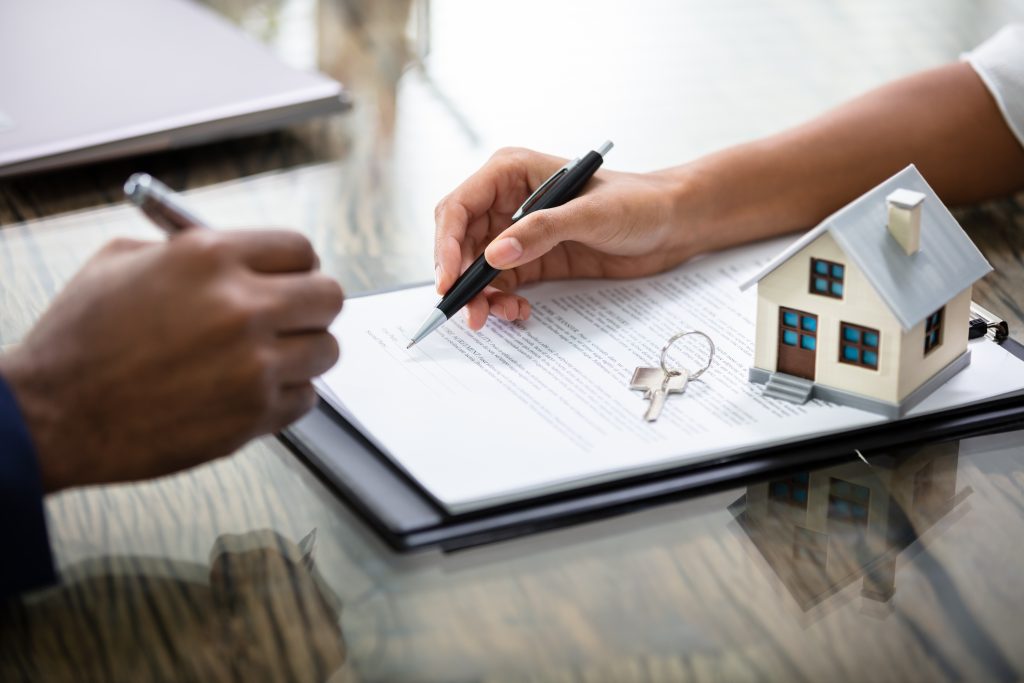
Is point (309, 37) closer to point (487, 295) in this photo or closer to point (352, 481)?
point (487, 295)

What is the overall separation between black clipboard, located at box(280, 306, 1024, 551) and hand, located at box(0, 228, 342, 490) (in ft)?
0.27

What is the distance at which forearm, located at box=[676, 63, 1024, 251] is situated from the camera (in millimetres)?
1045

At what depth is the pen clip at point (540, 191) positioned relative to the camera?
94cm

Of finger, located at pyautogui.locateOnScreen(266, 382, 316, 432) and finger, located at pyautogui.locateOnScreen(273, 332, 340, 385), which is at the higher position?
finger, located at pyautogui.locateOnScreen(273, 332, 340, 385)

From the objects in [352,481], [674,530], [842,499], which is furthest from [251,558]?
[842,499]

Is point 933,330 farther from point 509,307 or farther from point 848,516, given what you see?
point 509,307

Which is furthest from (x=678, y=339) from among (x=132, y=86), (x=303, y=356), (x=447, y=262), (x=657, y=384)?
(x=132, y=86)

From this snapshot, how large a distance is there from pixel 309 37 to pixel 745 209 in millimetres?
766

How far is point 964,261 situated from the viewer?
2.57ft

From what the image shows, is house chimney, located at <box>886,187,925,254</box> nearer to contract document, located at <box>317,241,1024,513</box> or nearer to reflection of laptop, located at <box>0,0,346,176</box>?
contract document, located at <box>317,241,1024,513</box>

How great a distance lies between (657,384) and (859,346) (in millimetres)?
132

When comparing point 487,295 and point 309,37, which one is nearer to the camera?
point 487,295

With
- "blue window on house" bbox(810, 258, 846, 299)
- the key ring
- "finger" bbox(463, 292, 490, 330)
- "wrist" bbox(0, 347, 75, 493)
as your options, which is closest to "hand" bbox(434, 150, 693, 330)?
"finger" bbox(463, 292, 490, 330)

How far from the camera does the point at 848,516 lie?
71 cm
